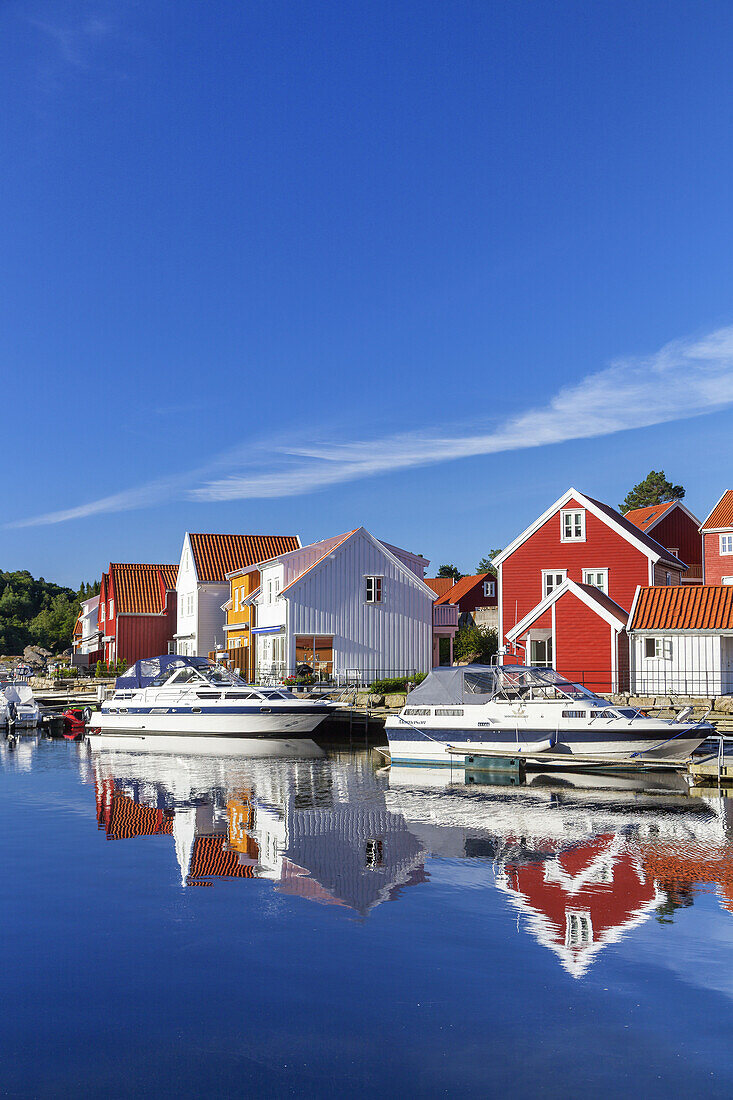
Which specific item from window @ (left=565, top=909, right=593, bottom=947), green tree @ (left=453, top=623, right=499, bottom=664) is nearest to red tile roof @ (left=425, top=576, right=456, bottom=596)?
green tree @ (left=453, top=623, right=499, bottom=664)

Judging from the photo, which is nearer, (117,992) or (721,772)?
(117,992)

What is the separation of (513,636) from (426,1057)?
37789mm

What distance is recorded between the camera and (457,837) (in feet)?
68.5

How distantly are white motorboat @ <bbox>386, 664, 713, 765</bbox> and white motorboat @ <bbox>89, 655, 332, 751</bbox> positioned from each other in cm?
761

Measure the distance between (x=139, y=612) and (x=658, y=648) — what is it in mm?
49446

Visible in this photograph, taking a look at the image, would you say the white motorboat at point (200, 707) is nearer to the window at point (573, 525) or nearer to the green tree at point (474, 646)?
the window at point (573, 525)

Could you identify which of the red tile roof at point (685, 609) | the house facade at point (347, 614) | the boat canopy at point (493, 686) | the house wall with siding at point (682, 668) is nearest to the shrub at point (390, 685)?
the house facade at point (347, 614)

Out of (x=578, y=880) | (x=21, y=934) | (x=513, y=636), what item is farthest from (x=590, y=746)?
(x=21, y=934)

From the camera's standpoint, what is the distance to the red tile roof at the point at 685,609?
3972cm

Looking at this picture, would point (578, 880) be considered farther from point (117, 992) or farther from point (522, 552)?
point (522, 552)

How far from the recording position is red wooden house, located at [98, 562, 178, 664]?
78.4 meters

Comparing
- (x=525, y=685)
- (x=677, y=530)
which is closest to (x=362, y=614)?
(x=677, y=530)

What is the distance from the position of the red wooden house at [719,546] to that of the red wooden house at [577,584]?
373 cm

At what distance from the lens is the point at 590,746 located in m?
29.9
